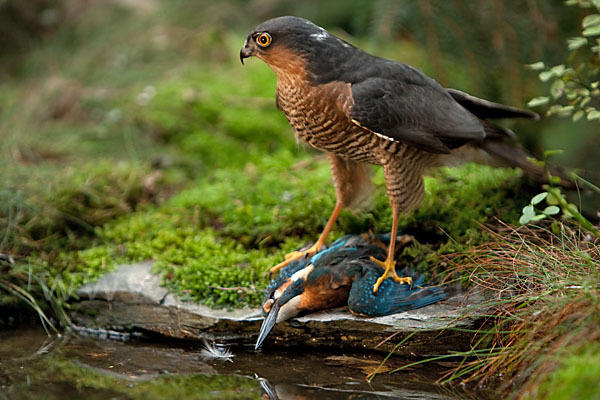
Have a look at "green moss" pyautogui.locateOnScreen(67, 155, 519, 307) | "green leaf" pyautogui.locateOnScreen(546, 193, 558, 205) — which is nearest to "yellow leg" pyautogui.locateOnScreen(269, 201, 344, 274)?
"green moss" pyautogui.locateOnScreen(67, 155, 519, 307)

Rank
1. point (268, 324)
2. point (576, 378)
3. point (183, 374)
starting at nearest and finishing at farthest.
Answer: point (576, 378) < point (183, 374) < point (268, 324)

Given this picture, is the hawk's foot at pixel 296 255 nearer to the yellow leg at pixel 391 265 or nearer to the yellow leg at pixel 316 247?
the yellow leg at pixel 316 247

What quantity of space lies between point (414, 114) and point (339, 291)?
1.12m

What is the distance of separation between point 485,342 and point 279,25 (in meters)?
2.06

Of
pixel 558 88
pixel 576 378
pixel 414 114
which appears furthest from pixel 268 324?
pixel 558 88

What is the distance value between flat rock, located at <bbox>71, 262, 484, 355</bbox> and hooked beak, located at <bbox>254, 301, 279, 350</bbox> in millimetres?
198

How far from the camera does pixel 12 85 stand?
27.1 feet

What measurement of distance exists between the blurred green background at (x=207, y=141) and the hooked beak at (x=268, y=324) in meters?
0.41

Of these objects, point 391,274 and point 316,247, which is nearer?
point 391,274

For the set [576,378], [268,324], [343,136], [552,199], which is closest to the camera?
[576,378]

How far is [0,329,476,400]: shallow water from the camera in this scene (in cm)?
300

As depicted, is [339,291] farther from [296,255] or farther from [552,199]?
[552,199]

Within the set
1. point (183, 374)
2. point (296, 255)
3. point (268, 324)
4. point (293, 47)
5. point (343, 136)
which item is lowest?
point (183, 374)

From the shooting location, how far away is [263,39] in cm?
348
